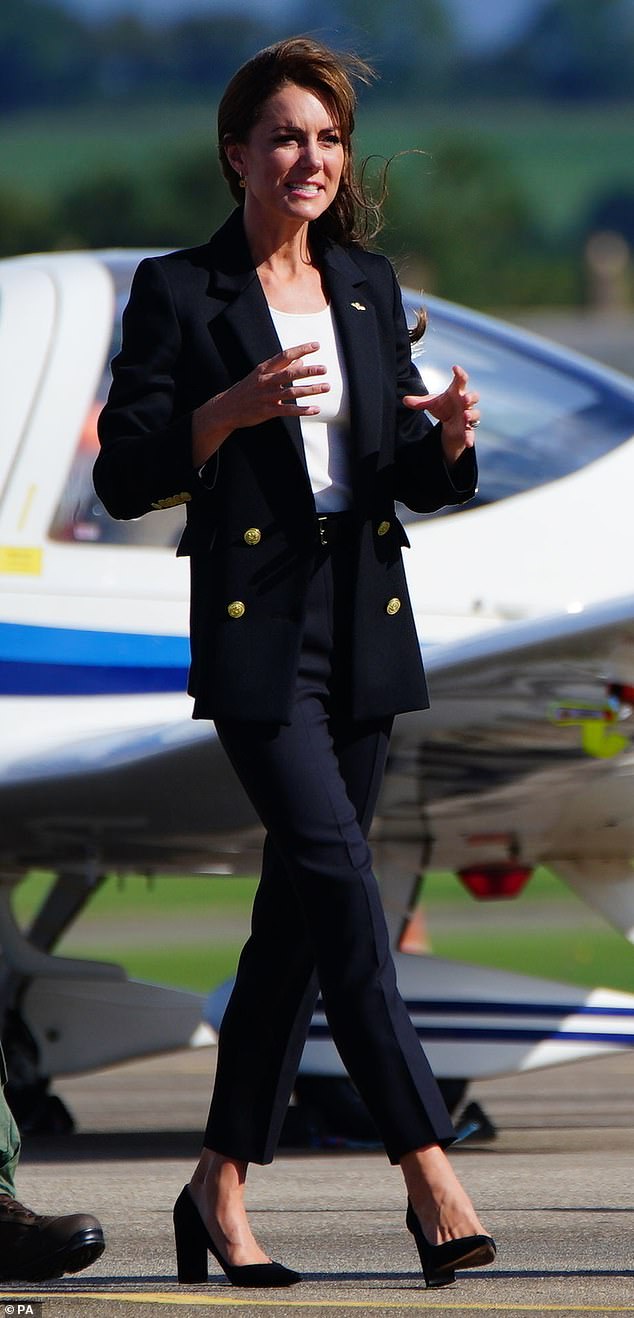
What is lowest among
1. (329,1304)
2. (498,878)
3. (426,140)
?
(426,140)

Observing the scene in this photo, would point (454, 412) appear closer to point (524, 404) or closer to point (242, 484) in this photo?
point (242, 484)

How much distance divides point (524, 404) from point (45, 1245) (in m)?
3.35

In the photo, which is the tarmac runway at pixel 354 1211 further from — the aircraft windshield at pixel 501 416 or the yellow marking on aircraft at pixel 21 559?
the aircraft windshield at pixel 501 416

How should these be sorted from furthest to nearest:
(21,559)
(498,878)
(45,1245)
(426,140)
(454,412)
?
(426,140) → (498,878) → (21,559) → (454,412) → (45,1245)

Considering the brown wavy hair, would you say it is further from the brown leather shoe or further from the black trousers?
the brown leather shoe

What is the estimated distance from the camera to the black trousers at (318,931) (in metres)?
2.81

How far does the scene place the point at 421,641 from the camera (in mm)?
5281

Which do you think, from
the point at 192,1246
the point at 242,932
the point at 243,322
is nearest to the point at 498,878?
the point at 192,1246

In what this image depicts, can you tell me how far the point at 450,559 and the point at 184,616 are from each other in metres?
0.73

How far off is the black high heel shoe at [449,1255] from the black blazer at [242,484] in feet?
2.44

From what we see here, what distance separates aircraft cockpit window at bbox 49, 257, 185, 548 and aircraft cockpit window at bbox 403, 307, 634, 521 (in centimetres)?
67

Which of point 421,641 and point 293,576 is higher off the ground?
point 293,576

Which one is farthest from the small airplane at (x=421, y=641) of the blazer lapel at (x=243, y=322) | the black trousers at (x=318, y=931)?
the blazer lapel at (x=243, y=322)

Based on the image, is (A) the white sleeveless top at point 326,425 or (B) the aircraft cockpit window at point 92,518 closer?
(A) the white sleeveless top at point 326,425
